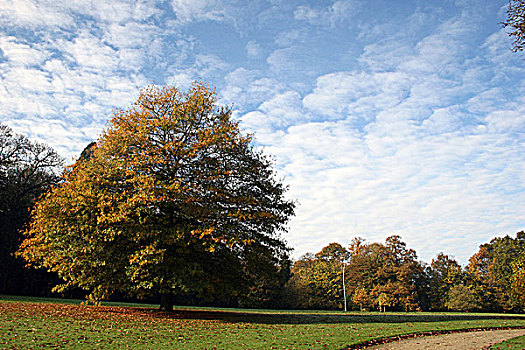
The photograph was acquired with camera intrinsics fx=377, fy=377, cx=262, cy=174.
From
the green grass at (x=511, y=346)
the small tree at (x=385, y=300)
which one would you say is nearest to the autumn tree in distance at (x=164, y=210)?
the green grass at (x=511, y=346)

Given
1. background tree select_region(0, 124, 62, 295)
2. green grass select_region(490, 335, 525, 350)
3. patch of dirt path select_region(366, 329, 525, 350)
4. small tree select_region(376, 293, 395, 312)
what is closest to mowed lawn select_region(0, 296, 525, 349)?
patch of dirt path select_region(366, 329, 525, 350)

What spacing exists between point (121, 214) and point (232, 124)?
8874 millimetres

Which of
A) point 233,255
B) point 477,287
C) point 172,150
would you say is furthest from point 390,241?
point 172,150

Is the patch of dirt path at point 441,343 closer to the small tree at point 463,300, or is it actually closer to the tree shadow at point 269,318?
the tree shadow at point 269,318

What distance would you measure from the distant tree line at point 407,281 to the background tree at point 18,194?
36606 millimetres

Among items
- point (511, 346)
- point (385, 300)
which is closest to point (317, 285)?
point (385, 300)

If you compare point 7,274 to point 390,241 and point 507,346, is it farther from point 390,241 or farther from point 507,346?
point 390,241

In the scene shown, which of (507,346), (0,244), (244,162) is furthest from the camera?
(0,244)

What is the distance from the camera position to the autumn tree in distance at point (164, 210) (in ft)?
63.5

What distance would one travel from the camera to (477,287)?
63625 mm

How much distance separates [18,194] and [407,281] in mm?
56869

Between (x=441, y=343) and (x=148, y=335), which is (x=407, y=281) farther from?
(x=148, y=335)

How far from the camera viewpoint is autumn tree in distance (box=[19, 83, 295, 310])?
1934 cm

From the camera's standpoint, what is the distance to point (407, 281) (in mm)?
62188
